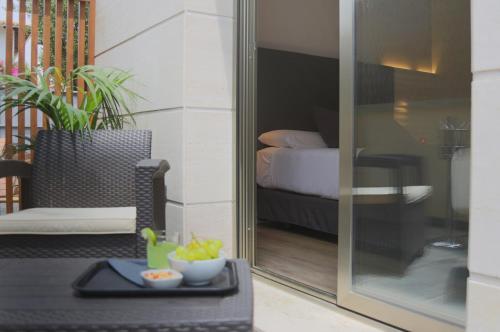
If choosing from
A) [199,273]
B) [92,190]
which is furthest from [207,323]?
[92,190]

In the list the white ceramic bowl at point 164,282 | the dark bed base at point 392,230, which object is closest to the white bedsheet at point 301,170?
the dark bed base at point 392,230

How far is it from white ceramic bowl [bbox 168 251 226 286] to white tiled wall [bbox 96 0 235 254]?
4.98 feet

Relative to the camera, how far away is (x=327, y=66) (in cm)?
525

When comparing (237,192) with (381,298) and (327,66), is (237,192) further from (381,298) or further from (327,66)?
(327,66)

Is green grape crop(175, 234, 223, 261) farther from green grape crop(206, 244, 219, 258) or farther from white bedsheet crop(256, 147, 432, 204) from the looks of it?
white bedsheet crop(256, 147, 432, 204)

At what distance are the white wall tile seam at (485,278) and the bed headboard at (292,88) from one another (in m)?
3.32

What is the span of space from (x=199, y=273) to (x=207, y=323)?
0.18 meters

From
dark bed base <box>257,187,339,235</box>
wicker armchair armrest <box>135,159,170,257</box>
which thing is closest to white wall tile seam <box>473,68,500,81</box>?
wicker armchair armrest <box>135,159,170,257</box>

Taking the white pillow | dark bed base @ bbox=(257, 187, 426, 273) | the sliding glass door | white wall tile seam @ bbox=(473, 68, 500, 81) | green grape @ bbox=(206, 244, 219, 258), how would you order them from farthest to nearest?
the white pillow → dark bed base @ bbox=(257, 187, 426, 273) → the sliding glass door → white wall tile seam @ bbox=(473, 68, 500, 81) → green grape @ bbox=(206, 244, 219, 258)

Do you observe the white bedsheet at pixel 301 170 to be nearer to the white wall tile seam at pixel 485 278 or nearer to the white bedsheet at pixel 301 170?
the white bedsheet at pixel 301 170

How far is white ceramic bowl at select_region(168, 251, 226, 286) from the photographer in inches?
42.1

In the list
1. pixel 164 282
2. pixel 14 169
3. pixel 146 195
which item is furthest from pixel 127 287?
A: pixel 14 169

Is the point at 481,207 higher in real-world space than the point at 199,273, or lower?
higher

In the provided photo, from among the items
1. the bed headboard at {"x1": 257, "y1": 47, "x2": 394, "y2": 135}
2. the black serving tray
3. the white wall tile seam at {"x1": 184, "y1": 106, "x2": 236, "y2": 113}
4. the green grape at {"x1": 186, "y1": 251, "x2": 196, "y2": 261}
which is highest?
the bed headboard at {"x1": 257, "y1": 47, "x2": 394, "y2": 135}
